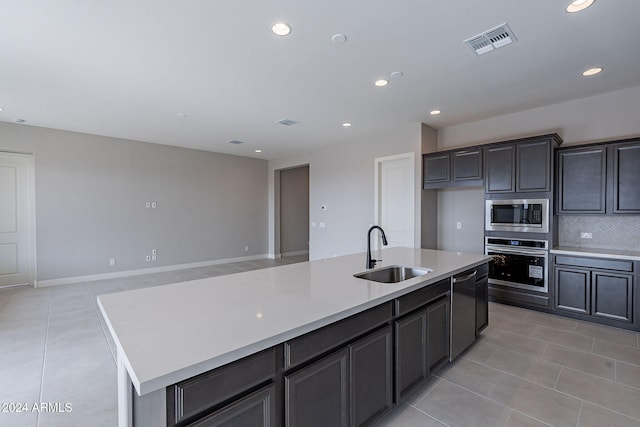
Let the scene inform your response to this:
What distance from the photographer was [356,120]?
4.89m

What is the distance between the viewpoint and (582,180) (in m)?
3.66

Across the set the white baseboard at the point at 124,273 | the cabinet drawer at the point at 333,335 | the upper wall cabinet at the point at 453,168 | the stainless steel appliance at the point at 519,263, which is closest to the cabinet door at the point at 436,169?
the upper wall cabinet at the point at 453,168

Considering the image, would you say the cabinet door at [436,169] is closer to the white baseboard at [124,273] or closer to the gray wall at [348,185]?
the gray wall at [348,185]

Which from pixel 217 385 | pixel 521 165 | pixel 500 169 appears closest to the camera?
pixel 217 385

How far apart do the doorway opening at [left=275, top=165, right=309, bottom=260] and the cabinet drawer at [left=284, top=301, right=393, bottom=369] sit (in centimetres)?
681

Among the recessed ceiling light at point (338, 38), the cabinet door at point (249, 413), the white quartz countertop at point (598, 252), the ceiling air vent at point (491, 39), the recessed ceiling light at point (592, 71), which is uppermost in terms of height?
the recessed ceiling light at point (592, 71)

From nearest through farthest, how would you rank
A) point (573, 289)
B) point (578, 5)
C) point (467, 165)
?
1. point (578, 5)
2. point (573, 289)
3. point (467, 165)

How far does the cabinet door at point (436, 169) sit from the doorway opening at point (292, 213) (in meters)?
4.21

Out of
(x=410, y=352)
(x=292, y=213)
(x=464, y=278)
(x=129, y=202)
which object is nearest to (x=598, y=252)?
(x=464, y=278)

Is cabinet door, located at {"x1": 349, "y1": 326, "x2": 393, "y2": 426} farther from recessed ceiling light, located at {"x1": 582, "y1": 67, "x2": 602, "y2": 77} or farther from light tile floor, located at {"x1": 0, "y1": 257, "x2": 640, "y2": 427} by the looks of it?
recessed ceiling light, located at {"x1": 582, "y1": 67, "x2": 602, "y2": 77}

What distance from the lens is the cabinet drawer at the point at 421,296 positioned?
189cm

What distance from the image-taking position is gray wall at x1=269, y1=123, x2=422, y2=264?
5363 millimetres

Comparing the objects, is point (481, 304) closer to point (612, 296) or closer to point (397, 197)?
point (612, 296)

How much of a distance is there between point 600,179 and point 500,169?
1063mm
